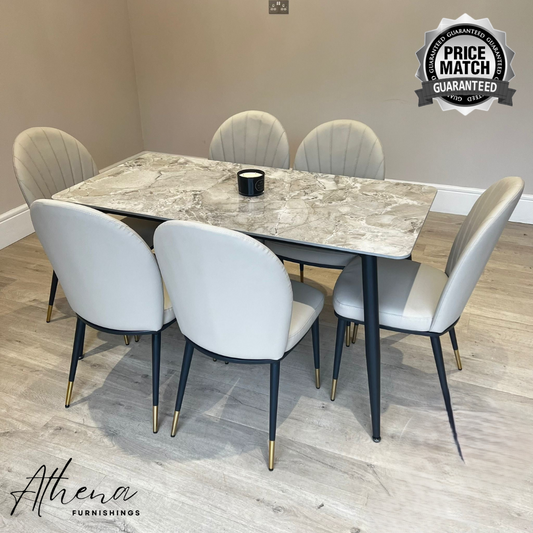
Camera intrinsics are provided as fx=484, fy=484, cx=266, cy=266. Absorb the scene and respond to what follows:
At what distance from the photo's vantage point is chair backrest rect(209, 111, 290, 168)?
2502 millimetres

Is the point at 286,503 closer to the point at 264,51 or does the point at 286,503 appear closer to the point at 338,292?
the point at 338,292

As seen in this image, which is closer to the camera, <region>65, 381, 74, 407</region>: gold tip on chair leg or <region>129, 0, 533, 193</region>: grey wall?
<region>65, 381, 74, 407</region>: gold tip on chair leg

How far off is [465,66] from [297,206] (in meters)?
2.03

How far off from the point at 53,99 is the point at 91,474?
2.60 m

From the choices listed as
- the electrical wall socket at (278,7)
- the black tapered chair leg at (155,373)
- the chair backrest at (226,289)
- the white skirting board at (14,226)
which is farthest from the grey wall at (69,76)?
the chair backrest at (226,289)

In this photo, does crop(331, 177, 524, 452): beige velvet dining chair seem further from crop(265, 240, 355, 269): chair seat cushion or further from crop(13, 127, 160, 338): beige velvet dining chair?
crop(13, 127, 160, 338): beige velvet dining chair

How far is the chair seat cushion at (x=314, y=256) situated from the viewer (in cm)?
200

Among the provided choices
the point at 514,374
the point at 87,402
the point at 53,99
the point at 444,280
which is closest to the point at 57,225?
the point at 87,402

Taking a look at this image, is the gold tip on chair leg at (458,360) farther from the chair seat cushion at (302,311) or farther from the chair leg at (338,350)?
the chair seat cushion at (302,311)

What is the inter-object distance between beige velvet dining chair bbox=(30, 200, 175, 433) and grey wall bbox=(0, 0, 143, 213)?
1.85 metres

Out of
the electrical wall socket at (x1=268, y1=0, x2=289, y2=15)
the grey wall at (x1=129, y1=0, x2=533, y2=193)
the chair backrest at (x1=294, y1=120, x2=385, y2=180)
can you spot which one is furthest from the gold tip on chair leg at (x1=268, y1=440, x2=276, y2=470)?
the electrical wall socket at (x1=268, y1=0, x2=289, y2=15)

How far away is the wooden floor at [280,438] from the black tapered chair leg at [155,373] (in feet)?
0.19

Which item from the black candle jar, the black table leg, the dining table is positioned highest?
the black candle jar

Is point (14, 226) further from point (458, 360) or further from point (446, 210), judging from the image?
point (446, 210)
